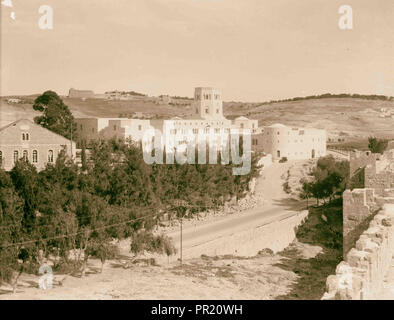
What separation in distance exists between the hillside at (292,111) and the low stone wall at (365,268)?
62.2m

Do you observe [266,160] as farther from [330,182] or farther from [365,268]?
[365,268]

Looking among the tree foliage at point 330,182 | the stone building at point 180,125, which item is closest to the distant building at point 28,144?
the stone building at point 180,125

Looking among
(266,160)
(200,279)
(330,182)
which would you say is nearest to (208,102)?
(266,160)

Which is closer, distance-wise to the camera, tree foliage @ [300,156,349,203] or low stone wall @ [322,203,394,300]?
low stone wall @ [322,203,394,300]

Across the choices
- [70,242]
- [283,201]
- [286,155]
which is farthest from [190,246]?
[286,155]

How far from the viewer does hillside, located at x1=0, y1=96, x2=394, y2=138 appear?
86.0 m

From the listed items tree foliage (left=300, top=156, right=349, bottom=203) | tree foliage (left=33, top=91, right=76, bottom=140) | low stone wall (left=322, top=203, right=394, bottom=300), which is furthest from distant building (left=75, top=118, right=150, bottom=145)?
low stone wall (left=322, top=203, right=394, bottom=300)

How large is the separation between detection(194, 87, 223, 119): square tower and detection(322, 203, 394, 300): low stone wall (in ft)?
149

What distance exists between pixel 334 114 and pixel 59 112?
3053 inches

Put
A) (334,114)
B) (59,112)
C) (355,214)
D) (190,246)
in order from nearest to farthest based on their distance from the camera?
(355,214), (190,246), (59,112), (334,114)

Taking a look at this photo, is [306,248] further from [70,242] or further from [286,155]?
[286,155]

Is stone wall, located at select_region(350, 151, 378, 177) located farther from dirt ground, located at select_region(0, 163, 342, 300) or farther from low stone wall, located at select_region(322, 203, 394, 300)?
low stone wall, located at select_region(322, 203, 394, 300)

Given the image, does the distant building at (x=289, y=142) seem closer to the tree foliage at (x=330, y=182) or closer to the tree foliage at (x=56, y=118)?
the tree foliage at (x=330, y=182)

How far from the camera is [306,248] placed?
2381 centimetres
